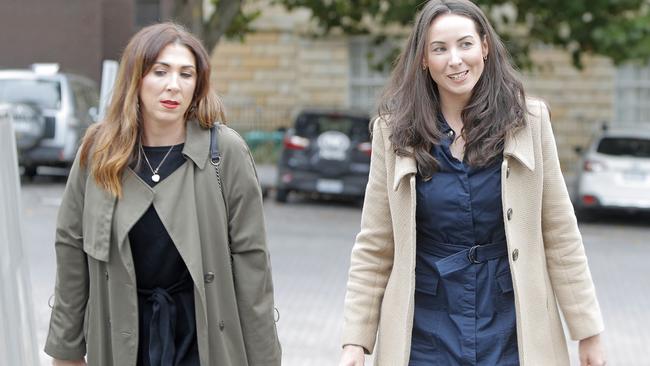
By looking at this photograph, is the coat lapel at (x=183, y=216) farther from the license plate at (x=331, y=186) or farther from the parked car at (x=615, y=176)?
the license plate at (x=331, y=186)

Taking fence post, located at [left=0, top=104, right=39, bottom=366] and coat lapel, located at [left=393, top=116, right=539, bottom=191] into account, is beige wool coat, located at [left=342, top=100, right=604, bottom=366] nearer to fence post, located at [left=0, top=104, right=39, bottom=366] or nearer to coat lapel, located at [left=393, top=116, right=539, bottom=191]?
coat lapel, located at [left=393, top=116, right=539, bottom=191]

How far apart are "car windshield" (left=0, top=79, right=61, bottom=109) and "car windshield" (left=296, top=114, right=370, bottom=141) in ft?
13.8

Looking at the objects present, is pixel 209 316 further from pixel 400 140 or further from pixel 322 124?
pixel 322 124

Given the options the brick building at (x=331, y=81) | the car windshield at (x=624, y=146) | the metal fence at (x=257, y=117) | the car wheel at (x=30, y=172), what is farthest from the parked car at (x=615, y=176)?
the metal fence at (x=257, y=117)

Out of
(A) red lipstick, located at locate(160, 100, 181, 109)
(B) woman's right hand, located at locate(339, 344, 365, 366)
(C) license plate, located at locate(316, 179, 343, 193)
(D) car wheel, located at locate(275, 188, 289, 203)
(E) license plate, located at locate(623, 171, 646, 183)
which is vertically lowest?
(D) car wheel, located at locate(275, 188, 289, 203)

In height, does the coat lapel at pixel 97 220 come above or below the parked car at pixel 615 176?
above

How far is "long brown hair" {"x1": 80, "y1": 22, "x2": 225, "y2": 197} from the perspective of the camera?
3.95 m

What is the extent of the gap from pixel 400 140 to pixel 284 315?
604 cm

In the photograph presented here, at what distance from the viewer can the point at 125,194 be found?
155 inches

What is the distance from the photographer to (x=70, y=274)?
4031 millimetres

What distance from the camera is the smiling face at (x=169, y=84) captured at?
396 centimetres

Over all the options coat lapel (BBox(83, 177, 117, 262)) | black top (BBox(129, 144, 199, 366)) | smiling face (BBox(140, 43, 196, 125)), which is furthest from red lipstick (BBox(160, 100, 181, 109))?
coat lapel (BBox(83, 177, 117, 262))

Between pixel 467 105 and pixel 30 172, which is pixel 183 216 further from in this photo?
pixel 30 172

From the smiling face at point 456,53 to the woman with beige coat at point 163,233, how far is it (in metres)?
0.73
